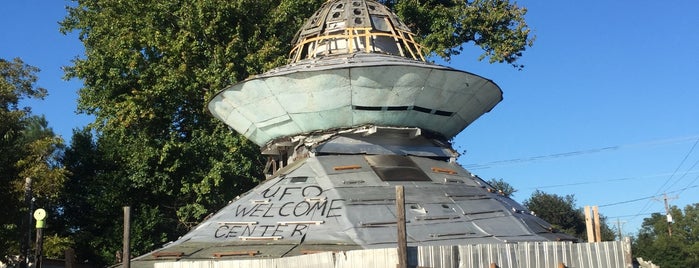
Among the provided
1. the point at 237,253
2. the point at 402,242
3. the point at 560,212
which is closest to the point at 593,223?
the point at 402,242

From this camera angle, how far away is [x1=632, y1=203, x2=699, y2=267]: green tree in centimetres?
5131

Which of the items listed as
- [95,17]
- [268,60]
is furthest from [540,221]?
[95,17]

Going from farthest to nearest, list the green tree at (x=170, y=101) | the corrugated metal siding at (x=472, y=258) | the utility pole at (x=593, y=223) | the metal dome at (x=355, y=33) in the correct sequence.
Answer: the green tree at (x=170, y=101)
the metal dome at (x=355, y=33)
the utility pole at (x=593, y=223)
the corrugated metal siding at (x=472, y=258)

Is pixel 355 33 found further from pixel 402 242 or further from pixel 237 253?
pixel 402 242

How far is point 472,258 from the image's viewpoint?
9273 mm

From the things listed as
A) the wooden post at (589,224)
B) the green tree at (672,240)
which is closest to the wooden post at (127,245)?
the wooden post at (589,224)

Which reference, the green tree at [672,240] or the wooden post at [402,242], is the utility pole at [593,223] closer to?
the wooden post at [402,242]

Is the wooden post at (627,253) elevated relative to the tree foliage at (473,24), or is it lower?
lower

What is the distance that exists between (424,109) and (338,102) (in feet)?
4.96

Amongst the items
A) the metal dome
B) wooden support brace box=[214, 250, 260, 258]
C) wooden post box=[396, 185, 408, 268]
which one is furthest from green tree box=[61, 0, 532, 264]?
wooden post box=[396, 185, 408, 268]

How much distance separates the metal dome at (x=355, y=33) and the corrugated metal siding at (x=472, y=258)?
5.34 m

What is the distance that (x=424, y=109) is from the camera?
40.0 ft

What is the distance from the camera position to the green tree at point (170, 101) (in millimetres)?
22484

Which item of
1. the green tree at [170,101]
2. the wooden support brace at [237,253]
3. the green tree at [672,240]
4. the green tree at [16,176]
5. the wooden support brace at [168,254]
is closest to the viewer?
the wooden support brace at [237,253]
